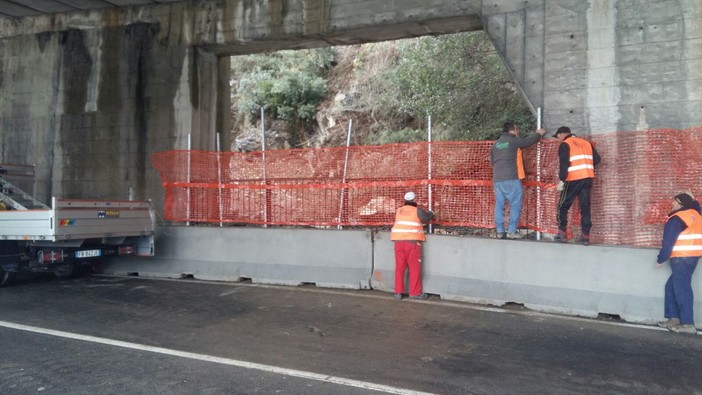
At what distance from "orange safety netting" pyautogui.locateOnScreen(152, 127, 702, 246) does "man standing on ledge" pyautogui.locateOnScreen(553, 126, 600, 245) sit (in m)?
0.23

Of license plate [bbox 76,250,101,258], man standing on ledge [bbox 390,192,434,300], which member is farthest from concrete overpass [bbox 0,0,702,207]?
man standing on ledge [bbox 390,192,434,300]

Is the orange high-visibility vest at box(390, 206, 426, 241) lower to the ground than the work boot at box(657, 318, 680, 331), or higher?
higher

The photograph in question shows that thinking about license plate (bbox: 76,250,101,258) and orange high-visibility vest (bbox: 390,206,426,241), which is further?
license plate (bbox: 76,250,101,258)

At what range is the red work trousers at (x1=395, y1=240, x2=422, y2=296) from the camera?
8.01 m

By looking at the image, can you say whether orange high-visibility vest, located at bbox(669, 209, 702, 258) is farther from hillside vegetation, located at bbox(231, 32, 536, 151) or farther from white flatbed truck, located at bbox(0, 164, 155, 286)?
white flatbed truck, located at bbox(0, 164, 155, 286)

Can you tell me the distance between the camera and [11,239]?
8.84 meters

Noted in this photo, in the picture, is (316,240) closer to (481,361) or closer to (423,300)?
(423,300)

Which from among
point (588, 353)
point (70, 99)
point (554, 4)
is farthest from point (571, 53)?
point (70, 99)

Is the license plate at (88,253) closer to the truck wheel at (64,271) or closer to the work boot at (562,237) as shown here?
the truck wheel at (64,271)

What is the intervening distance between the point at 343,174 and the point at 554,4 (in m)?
4.49

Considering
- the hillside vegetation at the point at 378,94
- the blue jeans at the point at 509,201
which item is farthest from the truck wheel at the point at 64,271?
the hillside vegetation at the point at 378,94

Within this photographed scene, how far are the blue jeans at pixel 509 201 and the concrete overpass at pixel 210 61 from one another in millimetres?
1536

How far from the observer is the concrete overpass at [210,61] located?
320 inches

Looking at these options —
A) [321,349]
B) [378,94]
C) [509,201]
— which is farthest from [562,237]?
[378,94]
